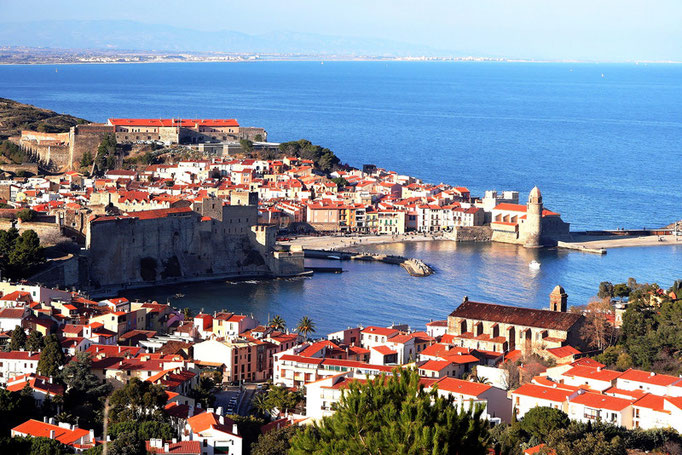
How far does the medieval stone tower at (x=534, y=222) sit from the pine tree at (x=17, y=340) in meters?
24.9

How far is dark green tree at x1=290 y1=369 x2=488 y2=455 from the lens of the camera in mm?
12953

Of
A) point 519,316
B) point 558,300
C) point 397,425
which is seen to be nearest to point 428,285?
point 558,300

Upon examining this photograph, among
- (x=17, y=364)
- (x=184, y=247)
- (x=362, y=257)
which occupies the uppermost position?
(x=17, y=364)

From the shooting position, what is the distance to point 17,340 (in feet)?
79.4

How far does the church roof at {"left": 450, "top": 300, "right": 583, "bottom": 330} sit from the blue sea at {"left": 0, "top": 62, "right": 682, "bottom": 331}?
12.7ft

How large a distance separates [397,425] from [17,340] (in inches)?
500

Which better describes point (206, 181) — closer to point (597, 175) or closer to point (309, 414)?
point (597, 175)

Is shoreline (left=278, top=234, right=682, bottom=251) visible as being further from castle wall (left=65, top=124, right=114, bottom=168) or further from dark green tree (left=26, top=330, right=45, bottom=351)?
dark green tree (left=26, top=330, right=45, bottom=351)

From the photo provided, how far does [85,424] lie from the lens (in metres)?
20.0

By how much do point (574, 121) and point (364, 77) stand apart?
294 ft

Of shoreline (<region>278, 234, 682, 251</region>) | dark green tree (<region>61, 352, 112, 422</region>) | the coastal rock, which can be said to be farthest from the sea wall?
dark green tree (<region>61, 352, 112, 422</region>)

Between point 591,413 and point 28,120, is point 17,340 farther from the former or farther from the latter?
point 28,120

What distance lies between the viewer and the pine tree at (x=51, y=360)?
2200cm

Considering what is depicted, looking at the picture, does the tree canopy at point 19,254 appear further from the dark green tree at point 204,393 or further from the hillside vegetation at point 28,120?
the hillside vegetation at point 28,120
